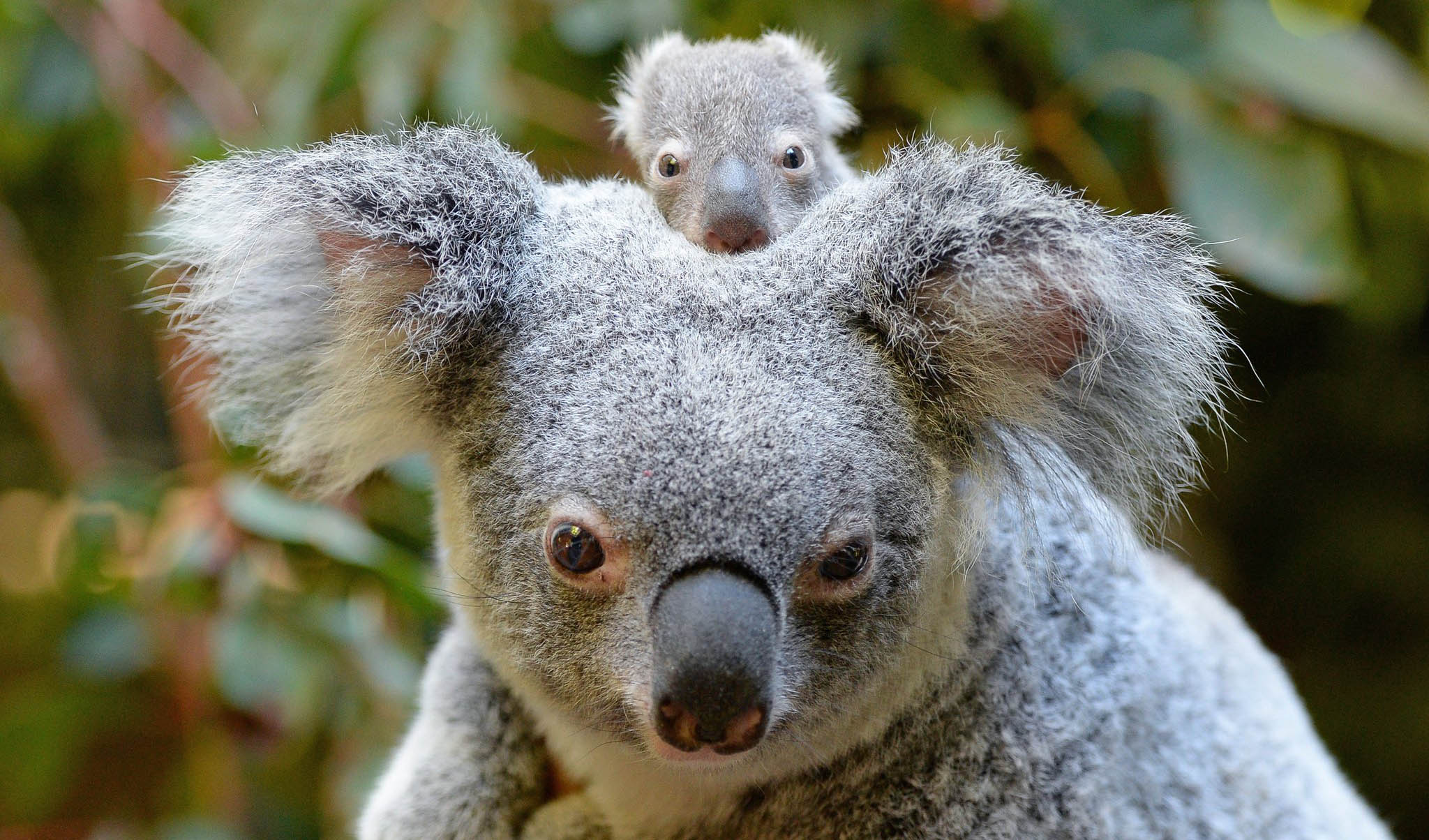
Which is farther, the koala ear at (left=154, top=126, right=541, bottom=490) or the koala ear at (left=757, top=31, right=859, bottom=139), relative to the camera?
the koala ear at (left=757, top=31, right=859, bottom=139)

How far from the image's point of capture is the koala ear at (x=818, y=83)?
1566mm

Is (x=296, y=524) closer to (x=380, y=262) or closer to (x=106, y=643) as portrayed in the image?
(x=380, y=262)

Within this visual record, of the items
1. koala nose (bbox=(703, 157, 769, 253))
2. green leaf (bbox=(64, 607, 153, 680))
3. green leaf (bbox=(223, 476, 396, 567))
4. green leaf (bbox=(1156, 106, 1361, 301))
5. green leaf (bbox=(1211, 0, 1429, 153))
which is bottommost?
green leaf (bbox=(64, 607, 153, 680))

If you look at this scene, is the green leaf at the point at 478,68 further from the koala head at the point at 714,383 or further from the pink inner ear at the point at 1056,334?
the pink inner ear at the point at 1056,334

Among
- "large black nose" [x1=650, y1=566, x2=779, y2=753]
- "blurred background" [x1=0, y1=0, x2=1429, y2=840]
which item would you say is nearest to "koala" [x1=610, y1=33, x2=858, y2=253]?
"blurred background" [x1=0, y1=0, x2=1429, y2=840]

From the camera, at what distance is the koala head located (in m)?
1.06

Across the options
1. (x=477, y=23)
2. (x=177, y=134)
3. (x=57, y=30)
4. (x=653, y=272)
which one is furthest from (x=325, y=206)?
(x=57, y=30)

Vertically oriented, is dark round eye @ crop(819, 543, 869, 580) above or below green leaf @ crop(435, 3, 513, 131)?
below

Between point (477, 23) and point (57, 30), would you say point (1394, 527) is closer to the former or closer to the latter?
point (477, 23)

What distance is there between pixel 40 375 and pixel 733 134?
2.19 meters

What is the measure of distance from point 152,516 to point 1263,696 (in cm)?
203

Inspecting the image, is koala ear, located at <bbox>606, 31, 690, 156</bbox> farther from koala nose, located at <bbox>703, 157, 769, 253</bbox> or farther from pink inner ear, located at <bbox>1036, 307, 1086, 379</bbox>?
pink inner ear, located at <bbox>1036, 307, 1086, 379</bbox>

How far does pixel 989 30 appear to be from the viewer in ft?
8.24

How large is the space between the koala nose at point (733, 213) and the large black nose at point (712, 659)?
0.39 meters
